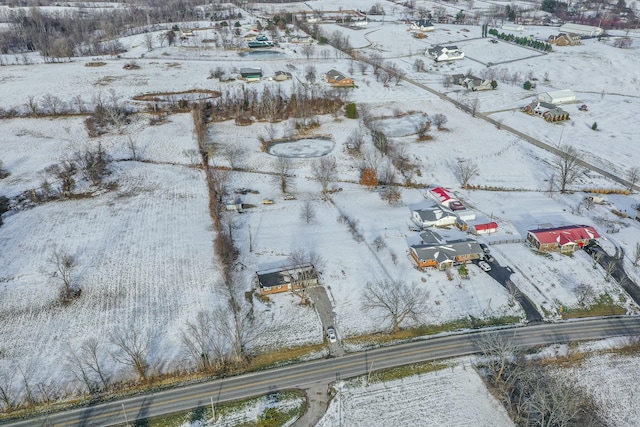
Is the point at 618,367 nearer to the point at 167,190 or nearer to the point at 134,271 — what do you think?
the point at 134,271

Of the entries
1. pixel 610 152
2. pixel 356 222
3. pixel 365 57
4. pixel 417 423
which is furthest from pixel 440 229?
pixel 365 57

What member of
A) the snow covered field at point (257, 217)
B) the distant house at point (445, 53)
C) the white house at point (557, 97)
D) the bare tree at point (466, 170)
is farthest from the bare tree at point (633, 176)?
the distant house at point (445, 53)

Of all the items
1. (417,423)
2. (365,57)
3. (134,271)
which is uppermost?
(365,57)

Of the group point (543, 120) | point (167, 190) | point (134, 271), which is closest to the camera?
point (134, 271)

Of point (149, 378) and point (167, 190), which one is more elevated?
point (167, 190)

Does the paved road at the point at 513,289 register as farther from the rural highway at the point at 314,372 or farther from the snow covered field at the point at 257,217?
the rural highway at the point at 314,372

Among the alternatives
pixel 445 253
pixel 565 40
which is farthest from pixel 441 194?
pixel 565 40

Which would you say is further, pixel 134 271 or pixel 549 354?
pixel 134 271
